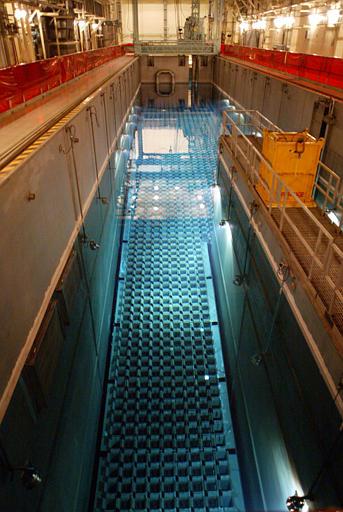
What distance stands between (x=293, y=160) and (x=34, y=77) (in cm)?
500

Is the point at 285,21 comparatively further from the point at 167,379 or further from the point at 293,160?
the point at 167,379

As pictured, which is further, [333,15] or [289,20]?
[289,20]

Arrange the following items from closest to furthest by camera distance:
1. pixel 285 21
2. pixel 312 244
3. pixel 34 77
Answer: pixel 312 244 → pixel 34 77 → pixel 285 21

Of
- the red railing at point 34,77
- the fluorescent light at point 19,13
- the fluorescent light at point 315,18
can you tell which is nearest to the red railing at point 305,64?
the fluorescent light at point 315,18

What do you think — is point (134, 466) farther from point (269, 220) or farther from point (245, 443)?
point (269, 220)

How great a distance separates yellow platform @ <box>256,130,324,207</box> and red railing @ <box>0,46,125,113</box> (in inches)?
157

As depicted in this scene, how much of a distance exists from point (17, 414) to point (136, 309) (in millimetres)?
5240

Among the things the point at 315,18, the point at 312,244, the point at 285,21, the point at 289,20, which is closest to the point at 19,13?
the point at 312,244

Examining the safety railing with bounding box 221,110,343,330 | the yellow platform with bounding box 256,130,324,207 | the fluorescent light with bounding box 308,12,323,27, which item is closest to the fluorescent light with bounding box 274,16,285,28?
the fluorescent light with bounding box 308,12,323,27

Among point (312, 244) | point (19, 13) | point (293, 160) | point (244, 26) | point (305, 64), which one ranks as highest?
point (244, 26)

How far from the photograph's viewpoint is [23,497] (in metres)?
2.74

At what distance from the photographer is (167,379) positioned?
6.55 meters

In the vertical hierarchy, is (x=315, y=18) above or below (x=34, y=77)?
above

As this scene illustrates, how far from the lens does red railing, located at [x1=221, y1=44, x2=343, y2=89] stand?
9250mm
